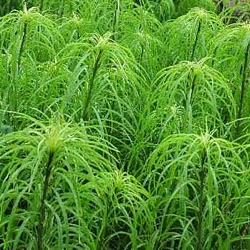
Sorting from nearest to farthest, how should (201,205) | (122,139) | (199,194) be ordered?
1. (201,205)
2. (199,194)
3. (122,139)

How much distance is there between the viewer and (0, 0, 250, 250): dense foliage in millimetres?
1945

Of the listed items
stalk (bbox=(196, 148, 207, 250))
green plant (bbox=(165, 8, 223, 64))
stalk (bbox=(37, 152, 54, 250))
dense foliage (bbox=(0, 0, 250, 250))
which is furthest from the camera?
green plant (bbox=(165, 8, 223, 64))

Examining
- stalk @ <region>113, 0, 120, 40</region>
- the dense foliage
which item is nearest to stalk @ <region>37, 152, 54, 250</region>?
the dense foliage

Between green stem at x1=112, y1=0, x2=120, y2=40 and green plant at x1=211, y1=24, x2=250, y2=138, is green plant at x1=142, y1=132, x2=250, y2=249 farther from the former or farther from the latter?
green stem at x1=112, y1=0, x2=120, y2=40

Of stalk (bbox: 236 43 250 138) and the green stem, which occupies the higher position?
the green stem

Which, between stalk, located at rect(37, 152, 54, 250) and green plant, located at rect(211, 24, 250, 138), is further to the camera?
green plant, located at rect(211, 24, 250, 138)

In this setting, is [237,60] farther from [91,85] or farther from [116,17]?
[91,85]

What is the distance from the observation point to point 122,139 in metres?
2.61

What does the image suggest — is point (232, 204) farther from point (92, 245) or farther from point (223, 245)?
point (92, 245)

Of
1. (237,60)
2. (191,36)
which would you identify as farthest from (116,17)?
(237,60)

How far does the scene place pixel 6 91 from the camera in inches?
99.9

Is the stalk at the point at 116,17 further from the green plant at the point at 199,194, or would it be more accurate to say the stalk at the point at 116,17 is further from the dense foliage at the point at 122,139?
the green plant at the point at 199,194

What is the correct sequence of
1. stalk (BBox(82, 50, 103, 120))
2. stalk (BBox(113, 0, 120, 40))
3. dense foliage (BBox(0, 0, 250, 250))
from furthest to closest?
stalk (BBox(113, 0, 120, 40))
stalk (BBox(82, 50, 103, 120))
dense foliage (BBox(0, 0, 250, 250))

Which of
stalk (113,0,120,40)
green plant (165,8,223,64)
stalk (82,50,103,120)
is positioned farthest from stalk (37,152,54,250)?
stalk (113,0,120,40)
